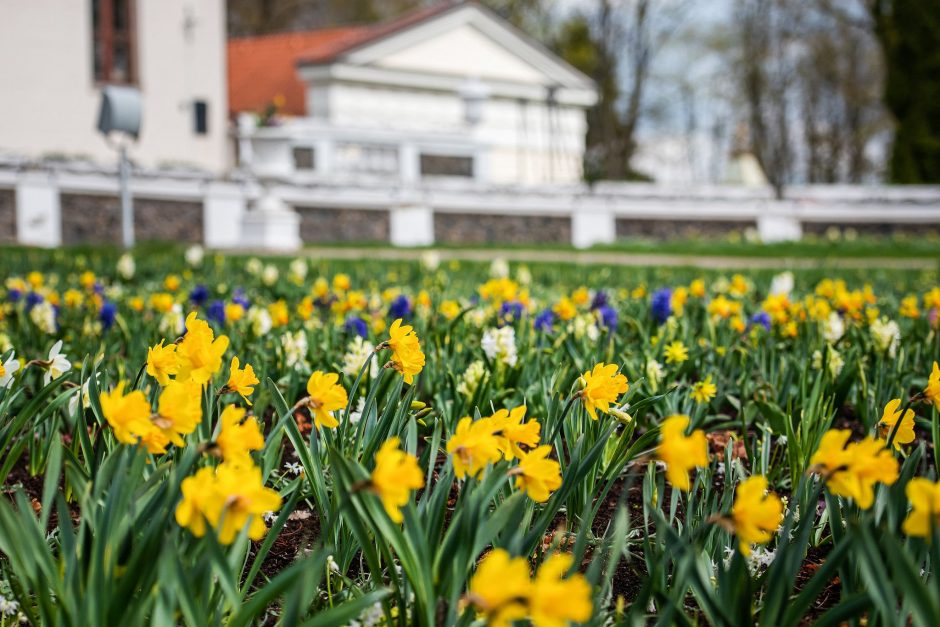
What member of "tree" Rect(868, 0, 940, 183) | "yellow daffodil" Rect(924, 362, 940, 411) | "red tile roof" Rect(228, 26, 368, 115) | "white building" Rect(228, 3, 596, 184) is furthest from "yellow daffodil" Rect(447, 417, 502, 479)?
"red tile roof" Rect(228, 26, 368, 115)

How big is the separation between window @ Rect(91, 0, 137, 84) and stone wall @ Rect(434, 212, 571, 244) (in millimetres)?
8402

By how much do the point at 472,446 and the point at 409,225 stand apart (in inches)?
713

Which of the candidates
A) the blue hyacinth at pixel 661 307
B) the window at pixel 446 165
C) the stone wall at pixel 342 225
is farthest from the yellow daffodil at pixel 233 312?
the window at pixel 446 165

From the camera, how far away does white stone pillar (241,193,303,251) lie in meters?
16.3

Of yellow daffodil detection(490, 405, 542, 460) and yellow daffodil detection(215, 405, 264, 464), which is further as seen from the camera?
yellow daffodil detection(490, 405, 542, 460)

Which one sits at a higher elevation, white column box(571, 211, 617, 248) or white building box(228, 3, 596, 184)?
white building box(228, 3, 596, 184)

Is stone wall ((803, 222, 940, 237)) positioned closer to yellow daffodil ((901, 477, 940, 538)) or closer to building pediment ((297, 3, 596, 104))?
building pediment ((297, 3, 596, 104))

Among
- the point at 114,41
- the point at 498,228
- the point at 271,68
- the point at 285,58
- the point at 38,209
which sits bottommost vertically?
the point at 498,228

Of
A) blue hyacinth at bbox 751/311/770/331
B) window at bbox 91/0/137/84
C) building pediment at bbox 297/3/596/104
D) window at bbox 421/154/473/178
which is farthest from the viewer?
building pediment at bbox 297/3/596/104

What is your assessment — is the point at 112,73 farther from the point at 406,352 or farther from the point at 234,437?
the point at 234,437

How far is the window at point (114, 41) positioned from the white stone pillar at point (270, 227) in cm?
794

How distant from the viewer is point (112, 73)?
888 inches

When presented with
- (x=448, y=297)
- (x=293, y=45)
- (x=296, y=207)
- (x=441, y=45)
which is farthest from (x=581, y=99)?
(x=448, y=297)

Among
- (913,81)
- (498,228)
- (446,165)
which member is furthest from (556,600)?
(913,81)
